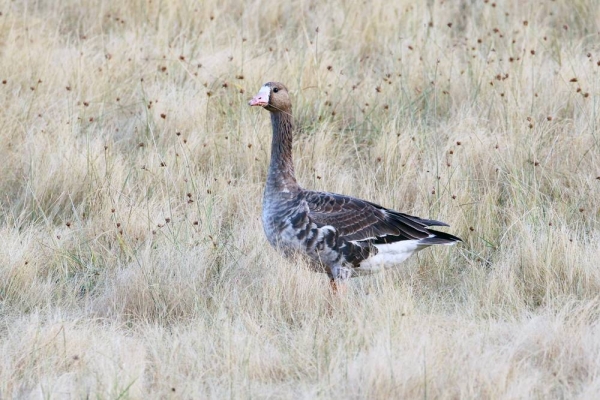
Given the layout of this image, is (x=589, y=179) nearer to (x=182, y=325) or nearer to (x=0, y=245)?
(x=182, y=325)

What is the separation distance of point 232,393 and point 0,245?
2.22 m

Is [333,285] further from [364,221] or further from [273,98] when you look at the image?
[273,98]

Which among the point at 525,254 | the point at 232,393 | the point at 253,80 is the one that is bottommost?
the point at 232,393

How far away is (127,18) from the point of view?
9.53 meters

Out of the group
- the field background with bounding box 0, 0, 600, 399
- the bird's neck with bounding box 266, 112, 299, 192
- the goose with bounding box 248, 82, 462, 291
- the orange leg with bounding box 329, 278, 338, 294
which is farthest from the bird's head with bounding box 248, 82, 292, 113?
the orange leg with bounding box 329, 278, 338, 294

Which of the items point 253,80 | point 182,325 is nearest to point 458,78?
point 253,80

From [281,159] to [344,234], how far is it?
0.73 metres

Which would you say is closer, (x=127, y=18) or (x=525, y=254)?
(x=525, y=254)

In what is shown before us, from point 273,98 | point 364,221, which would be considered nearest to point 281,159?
point 273,98

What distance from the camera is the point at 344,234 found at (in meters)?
5.94

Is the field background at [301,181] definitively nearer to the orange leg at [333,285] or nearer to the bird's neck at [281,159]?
the orange leg at [333,285]

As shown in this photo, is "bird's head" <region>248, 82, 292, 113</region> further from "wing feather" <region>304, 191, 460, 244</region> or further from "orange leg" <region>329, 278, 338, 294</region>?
"orange leg" <region>329, 278, 338, 294</region>

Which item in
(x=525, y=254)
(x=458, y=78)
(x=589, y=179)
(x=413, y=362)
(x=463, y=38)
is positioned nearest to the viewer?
(x=413, y=362)

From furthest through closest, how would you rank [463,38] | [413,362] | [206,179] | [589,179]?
[463,38]
[206,179]
[589,179]
[413,362]
